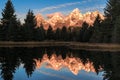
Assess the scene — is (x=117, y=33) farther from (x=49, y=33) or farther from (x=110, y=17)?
(x=49, y=33)

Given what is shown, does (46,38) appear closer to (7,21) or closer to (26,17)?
(26,17)

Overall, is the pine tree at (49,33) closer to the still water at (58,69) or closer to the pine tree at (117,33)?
the pine tree at (117,33)

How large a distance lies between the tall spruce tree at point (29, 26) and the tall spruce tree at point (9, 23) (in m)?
3.96

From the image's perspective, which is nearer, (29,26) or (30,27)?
(29,26)

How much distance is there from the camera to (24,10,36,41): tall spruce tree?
92.1m

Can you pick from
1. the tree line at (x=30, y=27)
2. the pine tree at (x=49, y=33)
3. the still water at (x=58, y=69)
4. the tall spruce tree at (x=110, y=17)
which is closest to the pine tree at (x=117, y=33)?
the tree line at (x=30, y=27)

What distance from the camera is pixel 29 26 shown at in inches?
3706

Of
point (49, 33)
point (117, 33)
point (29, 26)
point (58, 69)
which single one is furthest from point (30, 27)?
point (58, 69)

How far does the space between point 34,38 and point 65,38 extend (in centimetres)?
5936

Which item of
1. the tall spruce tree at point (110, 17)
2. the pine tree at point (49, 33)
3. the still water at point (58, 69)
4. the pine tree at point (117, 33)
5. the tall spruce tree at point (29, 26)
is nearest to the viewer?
the still water at point (58, 69)

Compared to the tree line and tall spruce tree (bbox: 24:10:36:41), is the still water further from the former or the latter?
tall spruce tree (bbox: 24:10:36:41)

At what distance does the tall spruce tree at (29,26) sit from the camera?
92.1 m

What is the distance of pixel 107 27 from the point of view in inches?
3494

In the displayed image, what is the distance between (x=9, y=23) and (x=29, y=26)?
663 cm
